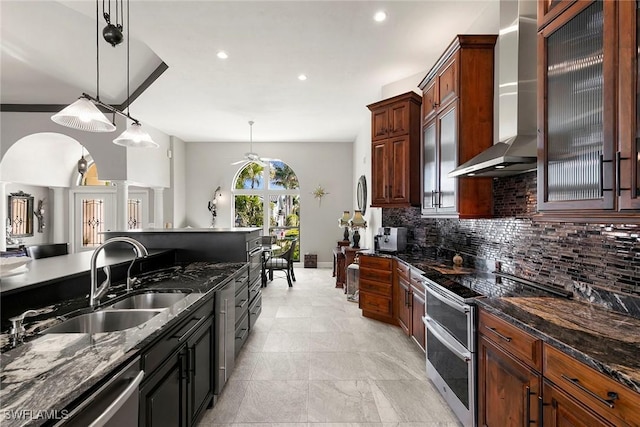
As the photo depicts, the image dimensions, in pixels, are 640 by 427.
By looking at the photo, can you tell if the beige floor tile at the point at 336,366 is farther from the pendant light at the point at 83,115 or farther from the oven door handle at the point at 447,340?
the pendant light at the point at 83,115

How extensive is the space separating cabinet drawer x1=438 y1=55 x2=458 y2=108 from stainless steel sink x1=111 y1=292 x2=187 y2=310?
2725mm

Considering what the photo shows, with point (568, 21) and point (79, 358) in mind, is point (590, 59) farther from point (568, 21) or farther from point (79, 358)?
point (79, 358)

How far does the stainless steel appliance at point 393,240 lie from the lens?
397 centimetres

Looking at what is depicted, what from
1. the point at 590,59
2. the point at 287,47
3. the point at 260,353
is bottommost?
the point at 260,353

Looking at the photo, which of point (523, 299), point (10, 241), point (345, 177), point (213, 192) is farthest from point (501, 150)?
point (10, 241)

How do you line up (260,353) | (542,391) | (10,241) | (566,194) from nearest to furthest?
1. (542,391)
2. (566,194)
3. (260,353)
4. (10,241)

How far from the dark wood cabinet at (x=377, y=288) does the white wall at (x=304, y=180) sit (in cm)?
379

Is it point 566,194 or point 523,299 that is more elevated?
point 566,194

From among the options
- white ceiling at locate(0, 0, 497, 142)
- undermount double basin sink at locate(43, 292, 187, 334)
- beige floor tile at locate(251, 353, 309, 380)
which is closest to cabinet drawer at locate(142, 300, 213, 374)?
undermount double basin sink at locate(43, 292, 187, 334)

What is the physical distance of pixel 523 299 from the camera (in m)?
1.77

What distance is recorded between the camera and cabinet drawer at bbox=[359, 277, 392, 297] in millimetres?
3680

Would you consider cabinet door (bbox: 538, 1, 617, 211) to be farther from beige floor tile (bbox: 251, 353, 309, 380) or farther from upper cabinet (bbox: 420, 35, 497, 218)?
beige floor tile (bbox: 251, 353, 309, 380)

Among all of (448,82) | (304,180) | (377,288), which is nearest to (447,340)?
(377,288)

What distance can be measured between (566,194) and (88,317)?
8.00 ft
